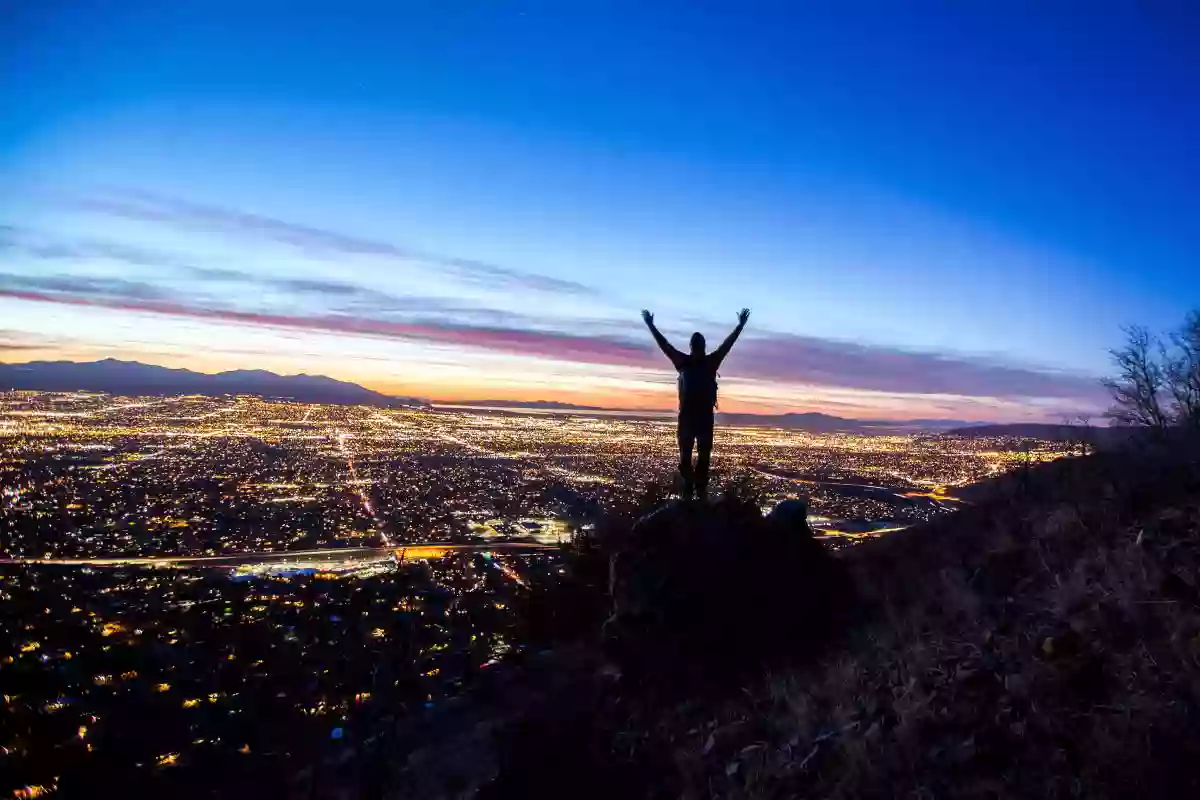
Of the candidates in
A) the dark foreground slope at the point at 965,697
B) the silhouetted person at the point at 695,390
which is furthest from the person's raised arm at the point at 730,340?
the dark foreground slope at the point at 965,697

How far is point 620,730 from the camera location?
7.63 metres

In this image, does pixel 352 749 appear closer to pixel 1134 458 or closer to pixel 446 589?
pixel 446 589

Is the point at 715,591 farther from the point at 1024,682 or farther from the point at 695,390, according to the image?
the point at 1024,682

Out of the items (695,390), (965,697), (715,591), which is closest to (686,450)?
(695,390)

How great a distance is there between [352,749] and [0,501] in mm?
30814

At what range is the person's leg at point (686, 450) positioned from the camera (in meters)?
9.73

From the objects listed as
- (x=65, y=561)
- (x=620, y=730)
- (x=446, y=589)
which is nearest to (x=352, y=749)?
(x=620, y=730)

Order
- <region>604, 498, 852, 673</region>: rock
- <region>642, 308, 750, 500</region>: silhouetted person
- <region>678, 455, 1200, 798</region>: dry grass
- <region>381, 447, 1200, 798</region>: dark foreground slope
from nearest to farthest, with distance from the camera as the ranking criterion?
<region>678, 455, 1200, 798</region>: dry grass
<region>381, 447, 1200, 798</region>: dark foreground slope
<region>604, 498, 852, 673</region>: rock
<region>642, 308, 750, 500</region>: silhouetted person

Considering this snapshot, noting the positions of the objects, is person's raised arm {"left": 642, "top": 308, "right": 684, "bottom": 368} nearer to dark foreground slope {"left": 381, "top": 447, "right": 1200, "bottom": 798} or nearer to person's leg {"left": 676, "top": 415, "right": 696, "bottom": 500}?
person's leg {"left": 676, "top": 415, "right": 696, "bottom": 500}

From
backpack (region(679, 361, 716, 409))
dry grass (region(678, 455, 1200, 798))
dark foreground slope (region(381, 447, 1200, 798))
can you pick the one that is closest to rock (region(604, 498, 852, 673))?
dark foreground slope (region(381, 447, 1200, 798))

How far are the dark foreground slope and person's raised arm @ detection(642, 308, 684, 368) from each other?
373 centimetres

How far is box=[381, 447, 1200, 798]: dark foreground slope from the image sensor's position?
451 cm

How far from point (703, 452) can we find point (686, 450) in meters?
0.25

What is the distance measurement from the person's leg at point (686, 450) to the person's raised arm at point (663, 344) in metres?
0.84
